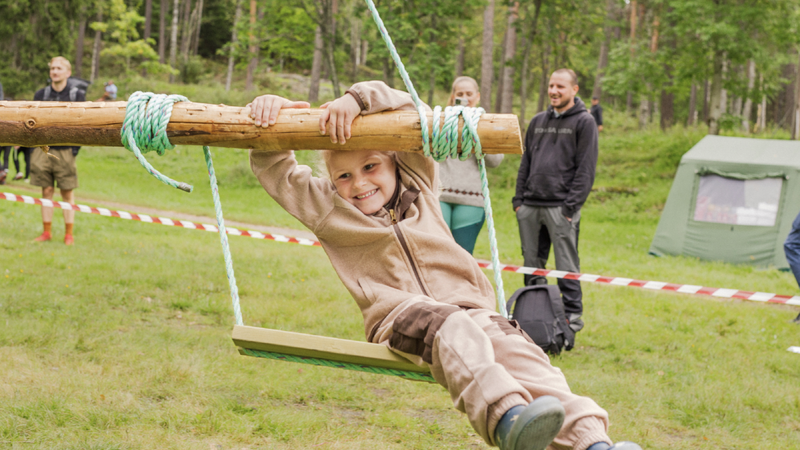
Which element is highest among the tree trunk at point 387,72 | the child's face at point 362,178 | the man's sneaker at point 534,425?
the tree trunk at point 387,72

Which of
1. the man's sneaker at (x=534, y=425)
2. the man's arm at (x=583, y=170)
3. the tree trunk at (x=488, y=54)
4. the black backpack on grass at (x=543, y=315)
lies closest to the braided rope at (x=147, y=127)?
the man's sneaker at (x=534, y=425)

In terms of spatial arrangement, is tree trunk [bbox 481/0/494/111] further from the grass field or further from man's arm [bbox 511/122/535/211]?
man's arm [bbox 511/122/535/211]

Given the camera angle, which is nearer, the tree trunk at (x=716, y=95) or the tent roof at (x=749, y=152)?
the tent roof at (x=749, y=152)

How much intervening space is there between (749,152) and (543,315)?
25.6 ft

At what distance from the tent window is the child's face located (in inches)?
362

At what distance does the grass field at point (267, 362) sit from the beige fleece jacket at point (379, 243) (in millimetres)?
1014

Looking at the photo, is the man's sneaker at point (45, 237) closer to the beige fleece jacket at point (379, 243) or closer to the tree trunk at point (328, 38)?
the beige fleece jacket at point (379, 243)

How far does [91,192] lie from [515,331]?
12.5 meters

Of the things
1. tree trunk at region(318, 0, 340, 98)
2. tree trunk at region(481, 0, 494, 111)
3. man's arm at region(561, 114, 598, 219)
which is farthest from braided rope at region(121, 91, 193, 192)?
tree trunk at region(481, 0, 494, 111)

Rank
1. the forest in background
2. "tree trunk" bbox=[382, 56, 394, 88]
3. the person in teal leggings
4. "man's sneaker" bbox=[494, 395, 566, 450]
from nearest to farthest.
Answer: "man's sneaker" bbox=[494, 395, 566, 450] < the person in teal leggings < the forest in background < "tree trunk" bbox=[382, 56, 394, 88]

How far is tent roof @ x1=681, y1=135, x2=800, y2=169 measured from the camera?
1038 cm

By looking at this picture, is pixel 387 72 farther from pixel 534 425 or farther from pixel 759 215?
pixel 534 425

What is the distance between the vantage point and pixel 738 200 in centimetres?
1045

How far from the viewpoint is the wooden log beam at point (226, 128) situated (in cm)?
252
